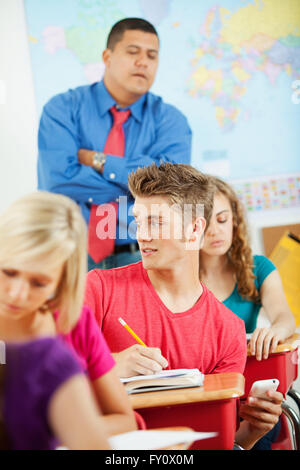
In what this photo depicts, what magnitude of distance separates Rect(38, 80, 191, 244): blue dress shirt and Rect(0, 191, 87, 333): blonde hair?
1.10 metres

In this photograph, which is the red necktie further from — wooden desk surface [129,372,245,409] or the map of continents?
the map of continents

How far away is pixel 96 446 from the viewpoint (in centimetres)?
59

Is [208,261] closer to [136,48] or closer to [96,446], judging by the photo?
[136,48]

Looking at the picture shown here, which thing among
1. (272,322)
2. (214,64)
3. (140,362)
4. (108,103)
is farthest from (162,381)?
(214,64)

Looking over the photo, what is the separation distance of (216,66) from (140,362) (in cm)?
204

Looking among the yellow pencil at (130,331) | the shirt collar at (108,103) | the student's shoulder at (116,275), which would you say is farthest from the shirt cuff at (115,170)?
the yellow pencil at (130,331)

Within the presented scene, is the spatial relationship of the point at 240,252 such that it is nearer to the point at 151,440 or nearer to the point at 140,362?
the point at 140,362

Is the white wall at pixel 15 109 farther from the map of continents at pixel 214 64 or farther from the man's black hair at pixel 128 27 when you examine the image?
the man's black hair at pixel 128 27

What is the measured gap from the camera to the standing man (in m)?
1.90

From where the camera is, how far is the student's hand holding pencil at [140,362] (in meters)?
1.08

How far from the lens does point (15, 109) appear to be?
2.69 metres

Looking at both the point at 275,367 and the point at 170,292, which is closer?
the point at 170,292

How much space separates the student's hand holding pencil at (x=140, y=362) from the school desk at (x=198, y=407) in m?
0.06
